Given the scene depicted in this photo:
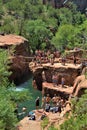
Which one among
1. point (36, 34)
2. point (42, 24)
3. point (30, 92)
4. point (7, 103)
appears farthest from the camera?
point (42, 24)

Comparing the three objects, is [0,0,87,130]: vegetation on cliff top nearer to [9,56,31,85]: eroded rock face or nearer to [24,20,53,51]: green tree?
[24,20,53,51]: green tree

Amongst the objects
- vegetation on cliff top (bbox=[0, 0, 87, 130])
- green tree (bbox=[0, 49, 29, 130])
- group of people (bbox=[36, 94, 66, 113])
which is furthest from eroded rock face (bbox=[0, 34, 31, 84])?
green tree (bbox=[0, 49, 29, 130])

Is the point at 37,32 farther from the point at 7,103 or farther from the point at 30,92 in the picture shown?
the point at 7,103

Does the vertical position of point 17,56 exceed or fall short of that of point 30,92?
it exceeds it

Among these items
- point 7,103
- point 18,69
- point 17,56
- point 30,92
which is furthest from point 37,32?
point 7,103

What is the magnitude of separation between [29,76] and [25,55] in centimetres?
273

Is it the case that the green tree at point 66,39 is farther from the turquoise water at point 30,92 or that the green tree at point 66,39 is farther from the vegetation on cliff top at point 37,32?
the turquoise water at point 30,92

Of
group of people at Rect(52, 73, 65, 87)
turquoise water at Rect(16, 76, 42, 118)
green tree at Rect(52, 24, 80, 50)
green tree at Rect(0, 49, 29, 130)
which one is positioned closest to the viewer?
green tree at Rect(0, 49, 29, 130)

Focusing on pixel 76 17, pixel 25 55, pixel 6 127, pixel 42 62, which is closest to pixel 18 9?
pixel 76 17

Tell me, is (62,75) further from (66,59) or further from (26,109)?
(26,109)

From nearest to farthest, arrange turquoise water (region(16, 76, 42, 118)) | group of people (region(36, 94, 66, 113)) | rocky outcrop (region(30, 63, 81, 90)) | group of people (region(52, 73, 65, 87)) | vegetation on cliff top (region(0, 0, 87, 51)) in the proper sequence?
1. group of people (region(36, 94, 66, 113))
2. turquoise water (region(16, 76, 42, 118))
3. group of people (region(52, 73, 65, 87))
4. rocky outcrop (region(30, 63, 81, 90))
5. vegetation on cliff top (region(0, 0, 87, 51))

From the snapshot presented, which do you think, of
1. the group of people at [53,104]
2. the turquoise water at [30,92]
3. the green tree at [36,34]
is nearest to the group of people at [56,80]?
the turquoise water at [30,92]

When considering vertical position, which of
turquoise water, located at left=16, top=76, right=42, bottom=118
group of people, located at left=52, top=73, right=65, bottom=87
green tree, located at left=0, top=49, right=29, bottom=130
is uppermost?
green tree, located at left=0, top=49, right=29, bottom=130

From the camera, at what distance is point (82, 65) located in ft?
120
